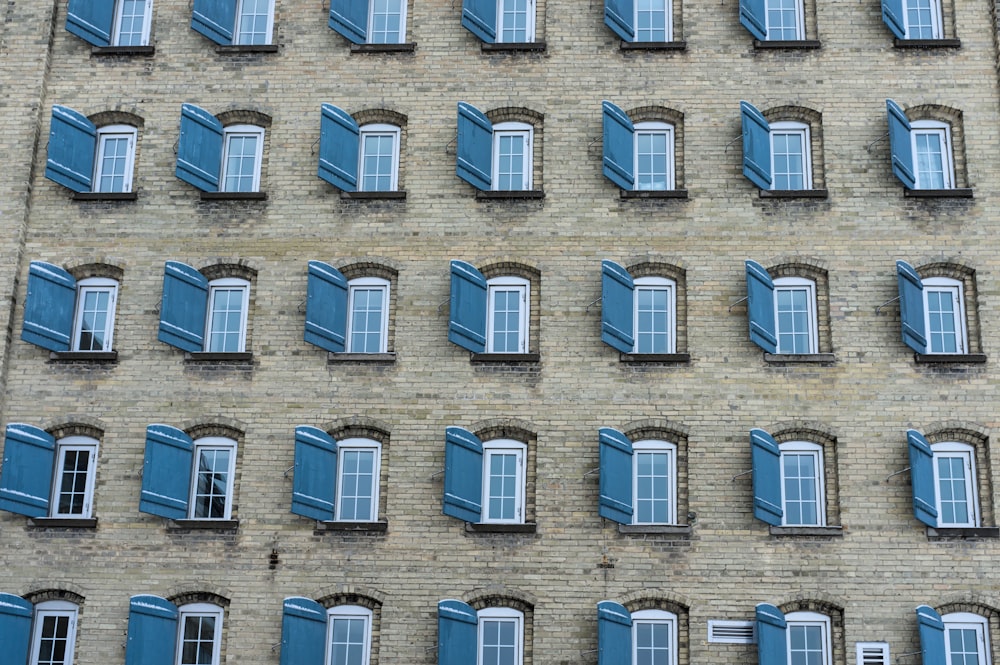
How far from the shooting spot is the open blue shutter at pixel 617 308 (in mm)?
23234

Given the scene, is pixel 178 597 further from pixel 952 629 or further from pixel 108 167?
pixel 952 629

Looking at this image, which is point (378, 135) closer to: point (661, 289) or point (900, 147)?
point (661, 289)

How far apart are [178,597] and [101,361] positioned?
467cm

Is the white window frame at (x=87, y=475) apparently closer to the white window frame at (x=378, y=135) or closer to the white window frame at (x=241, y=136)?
the white window frame at (x=241, y=136)

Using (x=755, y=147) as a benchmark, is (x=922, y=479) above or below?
below

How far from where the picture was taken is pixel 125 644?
22391 millimetres

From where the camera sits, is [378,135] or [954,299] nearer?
[954,299]

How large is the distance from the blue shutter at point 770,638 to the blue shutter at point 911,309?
5.50 metres

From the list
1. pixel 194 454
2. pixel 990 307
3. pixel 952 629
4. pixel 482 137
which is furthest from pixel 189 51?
pixel 952 629

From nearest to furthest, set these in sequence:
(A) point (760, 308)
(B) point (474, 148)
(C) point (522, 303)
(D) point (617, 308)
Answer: (A) point (760, 308), (D) point (617, 308), (C) point (522, 303), (B) point (474, 148)

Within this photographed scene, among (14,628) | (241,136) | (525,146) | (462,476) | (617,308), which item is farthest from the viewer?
(241,136)

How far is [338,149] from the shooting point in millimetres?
24516

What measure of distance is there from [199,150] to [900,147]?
13.3 metres

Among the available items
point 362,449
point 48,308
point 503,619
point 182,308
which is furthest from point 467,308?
point 48,308
